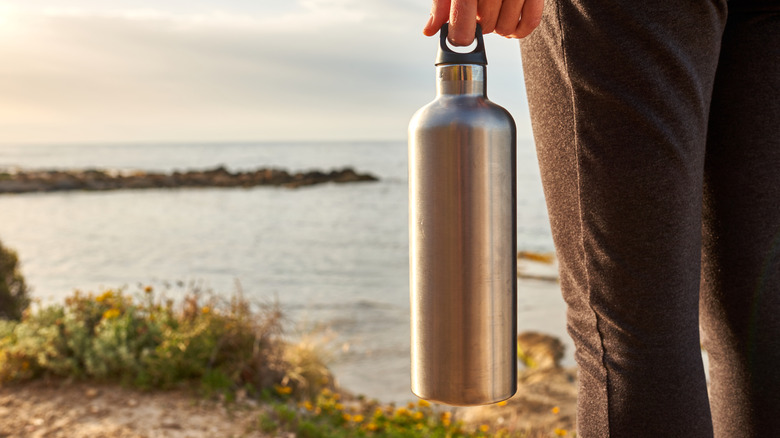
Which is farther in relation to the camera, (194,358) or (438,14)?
(194,358)

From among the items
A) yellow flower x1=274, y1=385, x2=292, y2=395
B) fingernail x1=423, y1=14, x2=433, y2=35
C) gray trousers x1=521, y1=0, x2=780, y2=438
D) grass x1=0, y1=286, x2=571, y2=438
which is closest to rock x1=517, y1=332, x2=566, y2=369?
grass x1=0, y1=286, x2=571, y2=438

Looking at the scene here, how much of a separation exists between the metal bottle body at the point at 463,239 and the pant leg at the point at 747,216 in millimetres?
392

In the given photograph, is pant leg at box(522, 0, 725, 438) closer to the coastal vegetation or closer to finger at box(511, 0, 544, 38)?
finger at box(511, 0, 544, 38)

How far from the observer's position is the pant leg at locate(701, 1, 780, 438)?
894mm

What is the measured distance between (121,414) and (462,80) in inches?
97.6

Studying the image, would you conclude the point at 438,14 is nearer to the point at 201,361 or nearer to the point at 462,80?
the point at 462,80

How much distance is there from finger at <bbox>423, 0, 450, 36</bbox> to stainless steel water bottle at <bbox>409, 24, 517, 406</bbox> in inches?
0.5

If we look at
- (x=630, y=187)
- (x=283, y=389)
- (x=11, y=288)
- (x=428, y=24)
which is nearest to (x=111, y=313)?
(x=283, y=389)

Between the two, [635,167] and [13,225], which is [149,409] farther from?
[13,225]

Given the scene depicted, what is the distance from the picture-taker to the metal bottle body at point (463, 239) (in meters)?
0.70

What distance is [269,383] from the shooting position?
10.4 ft

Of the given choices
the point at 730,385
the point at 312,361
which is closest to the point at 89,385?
the point at 312,361

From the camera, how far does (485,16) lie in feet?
2.35

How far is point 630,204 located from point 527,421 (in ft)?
9.48
